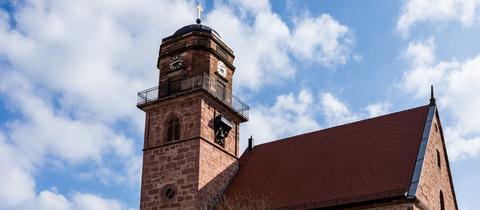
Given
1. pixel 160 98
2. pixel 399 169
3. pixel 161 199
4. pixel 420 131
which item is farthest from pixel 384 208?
pixel 160 98

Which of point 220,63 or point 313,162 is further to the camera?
point 220,63

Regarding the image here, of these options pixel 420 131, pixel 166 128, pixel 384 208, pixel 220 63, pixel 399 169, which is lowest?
pixel 384 208

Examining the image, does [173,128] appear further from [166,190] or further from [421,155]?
[421,155]

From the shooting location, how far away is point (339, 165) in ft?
78.9

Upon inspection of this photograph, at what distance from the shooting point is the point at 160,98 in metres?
27.7

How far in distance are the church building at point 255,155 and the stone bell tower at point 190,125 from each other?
0.04 metres

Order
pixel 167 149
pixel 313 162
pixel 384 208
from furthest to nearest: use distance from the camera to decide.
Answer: pixel 167 149 < pixel 313 162 < pixel 384 208

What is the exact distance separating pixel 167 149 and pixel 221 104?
297cm

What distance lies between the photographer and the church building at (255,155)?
872 inches

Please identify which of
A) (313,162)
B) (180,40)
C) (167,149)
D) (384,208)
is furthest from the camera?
(180,40)

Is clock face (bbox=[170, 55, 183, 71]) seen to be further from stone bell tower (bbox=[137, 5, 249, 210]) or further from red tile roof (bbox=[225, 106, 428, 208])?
red tile roof (bbox=[225, 106, 428, 208])

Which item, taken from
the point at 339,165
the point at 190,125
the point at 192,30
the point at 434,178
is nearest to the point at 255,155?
the point at 190,125

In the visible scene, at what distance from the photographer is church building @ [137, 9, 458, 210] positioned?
22141 mm

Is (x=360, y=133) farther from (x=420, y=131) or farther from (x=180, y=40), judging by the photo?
(x=180, y=40)
